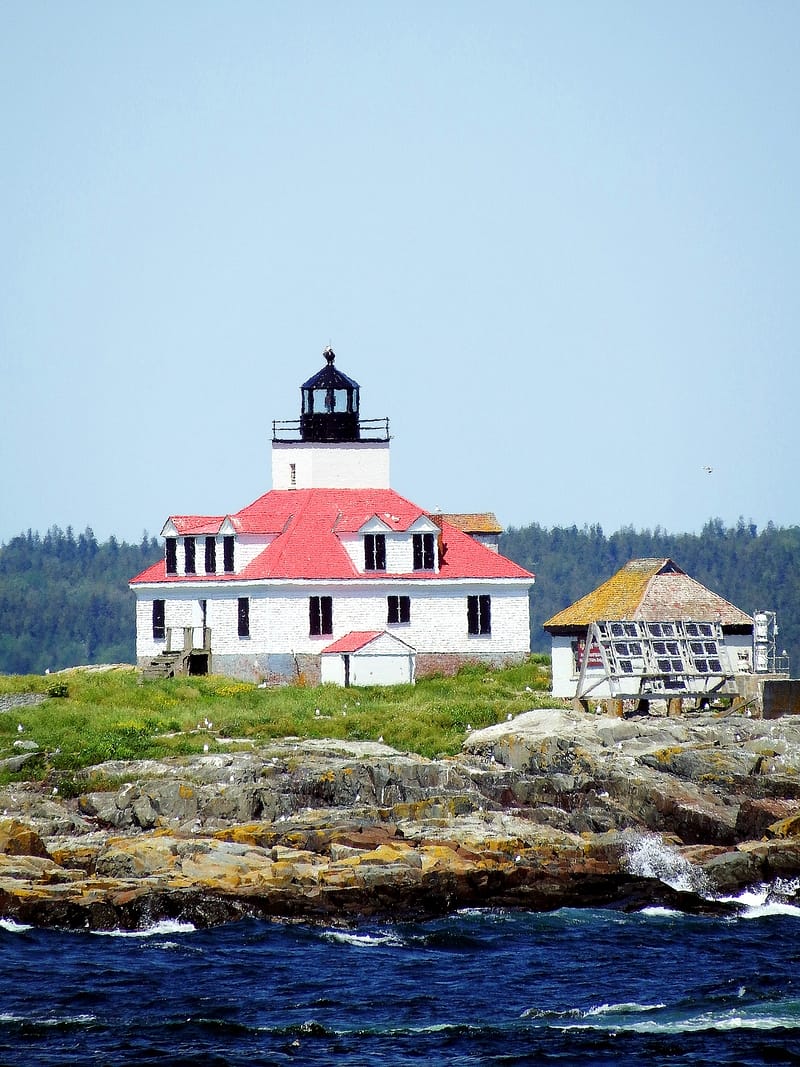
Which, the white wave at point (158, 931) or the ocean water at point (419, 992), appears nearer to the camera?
the ocean water at point (419, 992)

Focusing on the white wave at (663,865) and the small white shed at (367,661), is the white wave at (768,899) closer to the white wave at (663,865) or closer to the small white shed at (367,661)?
the white wave at (663,865)

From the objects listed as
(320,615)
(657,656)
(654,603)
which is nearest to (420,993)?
(657,656)

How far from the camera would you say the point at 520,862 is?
3469cm

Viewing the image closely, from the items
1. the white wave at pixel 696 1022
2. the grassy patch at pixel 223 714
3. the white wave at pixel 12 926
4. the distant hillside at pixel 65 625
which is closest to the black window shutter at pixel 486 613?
the grassy patch at pixel 223 714

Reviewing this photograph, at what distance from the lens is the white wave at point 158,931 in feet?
103

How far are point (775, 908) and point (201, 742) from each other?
16.7 meters

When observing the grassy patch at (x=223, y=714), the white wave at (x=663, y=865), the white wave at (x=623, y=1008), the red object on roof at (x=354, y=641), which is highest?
the red object on roof at (x=354, y=641)

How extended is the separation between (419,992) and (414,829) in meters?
8.59

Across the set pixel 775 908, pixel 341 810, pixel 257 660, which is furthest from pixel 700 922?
pixel 257 660

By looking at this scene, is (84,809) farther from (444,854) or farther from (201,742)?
(444,854)

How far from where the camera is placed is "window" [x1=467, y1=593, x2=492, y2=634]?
191 ft

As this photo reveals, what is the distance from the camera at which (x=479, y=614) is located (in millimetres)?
58375

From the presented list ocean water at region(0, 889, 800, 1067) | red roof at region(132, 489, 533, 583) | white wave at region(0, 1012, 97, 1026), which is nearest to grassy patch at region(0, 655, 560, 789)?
red roof at region(132, 489, 533, 583)

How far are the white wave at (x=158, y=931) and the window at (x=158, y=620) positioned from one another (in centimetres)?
2790
